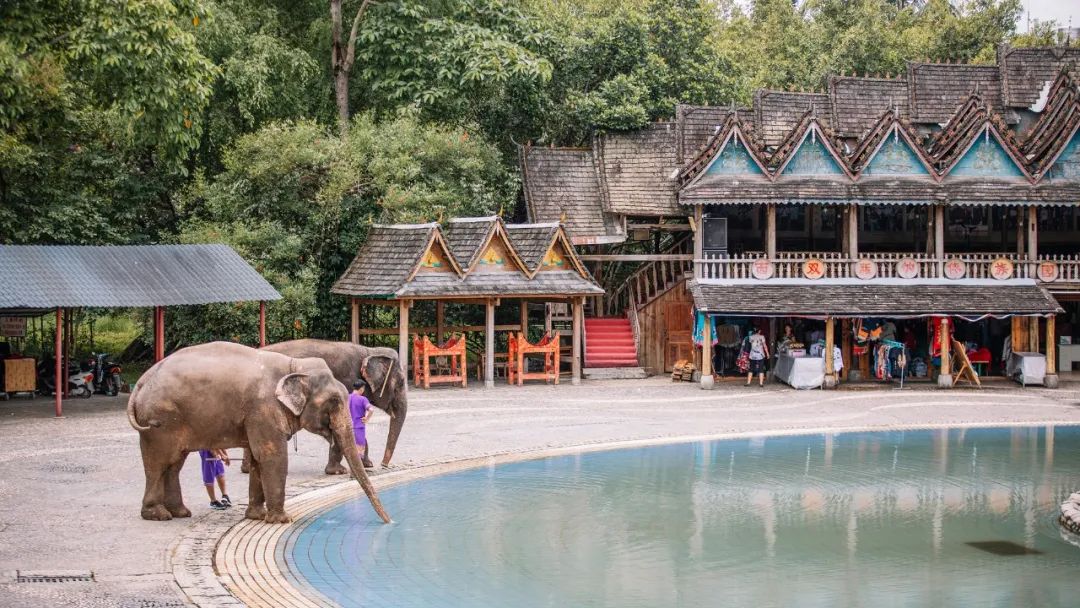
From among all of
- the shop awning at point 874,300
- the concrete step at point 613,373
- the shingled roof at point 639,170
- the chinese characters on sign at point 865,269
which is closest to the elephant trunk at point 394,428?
the shop awning at point 874,300

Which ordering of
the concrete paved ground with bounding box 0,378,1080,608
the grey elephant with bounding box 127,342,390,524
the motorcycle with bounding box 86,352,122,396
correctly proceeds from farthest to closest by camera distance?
the motorcycle with bounding box 86,352,122,396, the grey elephant with bounding box 127,342,390,524, the concrete paved ground with bounding box 0,378,1080,608

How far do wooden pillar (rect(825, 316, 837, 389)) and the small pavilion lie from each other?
5742 millimetres

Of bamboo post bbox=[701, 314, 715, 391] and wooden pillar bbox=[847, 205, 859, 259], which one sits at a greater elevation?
wooden pillar bbox=[847, 205, 859, 259]

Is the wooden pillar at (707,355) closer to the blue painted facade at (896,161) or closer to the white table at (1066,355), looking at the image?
the blue painted facade at (896,161)

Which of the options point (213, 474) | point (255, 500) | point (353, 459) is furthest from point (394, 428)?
point (353, 459)

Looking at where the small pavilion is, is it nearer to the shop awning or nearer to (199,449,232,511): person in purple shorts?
the shop awning

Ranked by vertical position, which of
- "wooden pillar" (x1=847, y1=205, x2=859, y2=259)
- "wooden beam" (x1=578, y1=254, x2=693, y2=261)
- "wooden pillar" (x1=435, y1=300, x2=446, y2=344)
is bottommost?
"wooden pillar" (x1=435, y1=300, x2=446, y2=344)

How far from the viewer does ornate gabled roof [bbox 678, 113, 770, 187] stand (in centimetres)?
3288

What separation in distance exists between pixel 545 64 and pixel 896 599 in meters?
25.5

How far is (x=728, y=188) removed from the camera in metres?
32.9

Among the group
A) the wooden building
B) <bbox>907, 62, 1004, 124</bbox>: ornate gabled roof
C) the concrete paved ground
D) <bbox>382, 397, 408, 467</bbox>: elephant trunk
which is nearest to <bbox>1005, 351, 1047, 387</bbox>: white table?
the wooden building

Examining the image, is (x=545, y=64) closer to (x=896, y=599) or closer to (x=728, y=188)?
(x=728, y=188)

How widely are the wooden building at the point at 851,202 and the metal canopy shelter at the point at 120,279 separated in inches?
408

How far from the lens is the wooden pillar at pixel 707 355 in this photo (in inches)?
1257
